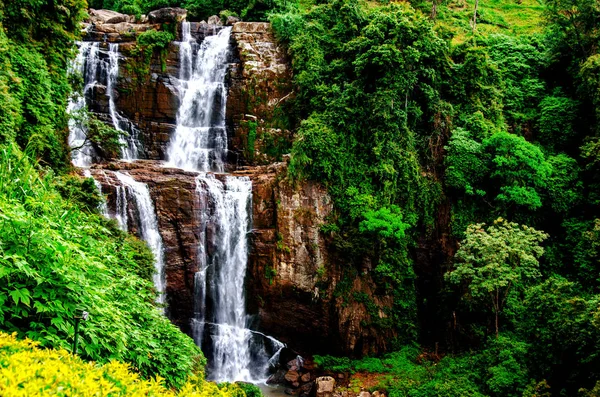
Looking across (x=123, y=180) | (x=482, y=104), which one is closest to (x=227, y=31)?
(x=123, y=180)

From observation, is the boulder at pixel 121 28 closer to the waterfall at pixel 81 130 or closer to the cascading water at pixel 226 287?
the waterfall at pixel 81 130

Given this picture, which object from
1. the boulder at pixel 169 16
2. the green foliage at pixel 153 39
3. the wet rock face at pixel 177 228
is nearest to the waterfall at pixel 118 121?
the green foliage at pixel 153 39

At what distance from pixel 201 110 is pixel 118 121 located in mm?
3812

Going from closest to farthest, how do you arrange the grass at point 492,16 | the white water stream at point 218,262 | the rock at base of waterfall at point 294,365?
1. the white water stream at point 218,262
2. the rock at base of waterfall at point 294,365
3. the grass at point 492,16

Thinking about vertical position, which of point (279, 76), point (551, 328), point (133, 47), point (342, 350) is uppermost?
point (133, 47)

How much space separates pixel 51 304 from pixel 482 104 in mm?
19625

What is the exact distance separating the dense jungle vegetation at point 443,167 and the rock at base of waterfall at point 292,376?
49.5 inches

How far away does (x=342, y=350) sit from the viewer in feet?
55.2

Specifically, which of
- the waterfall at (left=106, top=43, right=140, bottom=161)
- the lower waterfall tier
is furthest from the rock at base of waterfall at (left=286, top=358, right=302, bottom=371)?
the waterfall at (left=106, top=43, right=140, bottom=161)

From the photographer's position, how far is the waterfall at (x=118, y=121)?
19.9 m

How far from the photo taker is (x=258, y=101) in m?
21.2

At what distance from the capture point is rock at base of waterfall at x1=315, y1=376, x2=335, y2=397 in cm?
1424

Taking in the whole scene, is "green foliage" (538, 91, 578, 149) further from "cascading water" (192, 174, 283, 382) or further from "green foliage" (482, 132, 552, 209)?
"cascading water" (192, 174, 283, 382)

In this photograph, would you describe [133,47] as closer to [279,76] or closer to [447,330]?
[279,76]
